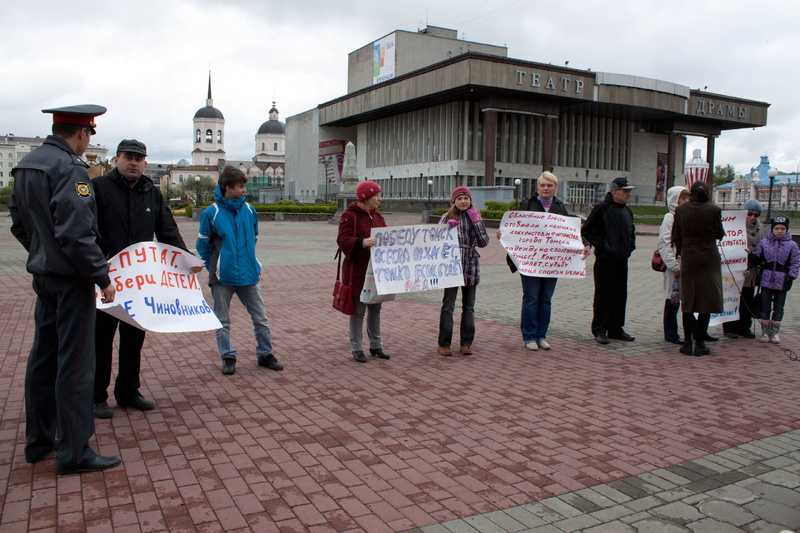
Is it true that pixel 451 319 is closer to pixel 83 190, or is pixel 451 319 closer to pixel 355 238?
pixel 355 238

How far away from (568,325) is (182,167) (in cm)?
15968

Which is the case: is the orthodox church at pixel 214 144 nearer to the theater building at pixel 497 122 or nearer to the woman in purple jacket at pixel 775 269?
the theater building at pixel 497 122

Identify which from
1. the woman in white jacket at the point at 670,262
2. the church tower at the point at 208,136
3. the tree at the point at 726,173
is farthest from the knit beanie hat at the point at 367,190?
the tree at the point at 726,173

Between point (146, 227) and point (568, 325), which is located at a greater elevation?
point (146, 227)

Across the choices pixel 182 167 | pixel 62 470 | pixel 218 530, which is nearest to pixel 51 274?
pixel 62 470

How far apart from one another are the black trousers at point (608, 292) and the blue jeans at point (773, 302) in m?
1.78

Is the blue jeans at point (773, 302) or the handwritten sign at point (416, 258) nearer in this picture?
the handwritten sign at point (416, 258)

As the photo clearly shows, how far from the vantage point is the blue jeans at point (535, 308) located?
756 centimetres

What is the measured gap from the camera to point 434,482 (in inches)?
152

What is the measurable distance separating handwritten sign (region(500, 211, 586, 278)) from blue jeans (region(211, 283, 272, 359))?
304cm

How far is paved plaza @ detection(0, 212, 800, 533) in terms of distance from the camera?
343 centimetres

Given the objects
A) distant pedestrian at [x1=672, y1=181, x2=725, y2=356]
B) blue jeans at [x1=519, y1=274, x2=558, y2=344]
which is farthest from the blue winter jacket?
distant pedestrian at [x1=672, y1=181, x2=725, y2=356]

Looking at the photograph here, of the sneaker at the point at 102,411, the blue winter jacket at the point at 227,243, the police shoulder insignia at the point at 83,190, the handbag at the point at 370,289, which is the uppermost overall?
the police shoulder insignia at the point at 83,190

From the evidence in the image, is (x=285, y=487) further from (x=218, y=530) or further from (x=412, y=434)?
(x=412, y=434)
